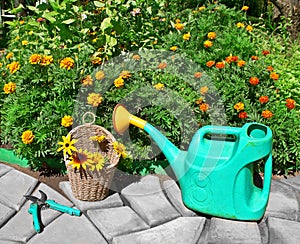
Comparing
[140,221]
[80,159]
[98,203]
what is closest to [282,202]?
[140,221]

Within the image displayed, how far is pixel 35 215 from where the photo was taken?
7.31 feet

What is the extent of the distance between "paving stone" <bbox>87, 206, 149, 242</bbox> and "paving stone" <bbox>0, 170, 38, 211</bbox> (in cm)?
47

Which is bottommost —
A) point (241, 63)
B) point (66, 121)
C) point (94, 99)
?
point (66, 121)

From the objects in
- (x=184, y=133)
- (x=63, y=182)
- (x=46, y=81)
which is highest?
(x=46, y=81)

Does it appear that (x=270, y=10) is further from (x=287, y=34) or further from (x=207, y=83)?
(x=207, y=83)

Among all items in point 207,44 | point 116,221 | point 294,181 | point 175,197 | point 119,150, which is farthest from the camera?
point 207,44

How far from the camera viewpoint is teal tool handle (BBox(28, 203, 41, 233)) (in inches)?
86.3

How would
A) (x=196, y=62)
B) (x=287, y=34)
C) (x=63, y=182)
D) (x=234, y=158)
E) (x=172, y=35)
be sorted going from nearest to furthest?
(x=234, y=158) → (x=63, y=182) → (x=196, y=62) → (x=172, y=35) → (x=287, y=34)

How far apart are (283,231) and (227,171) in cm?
48

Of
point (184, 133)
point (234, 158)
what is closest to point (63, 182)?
point (184, 133)

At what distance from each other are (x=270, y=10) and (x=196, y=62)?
330 cm

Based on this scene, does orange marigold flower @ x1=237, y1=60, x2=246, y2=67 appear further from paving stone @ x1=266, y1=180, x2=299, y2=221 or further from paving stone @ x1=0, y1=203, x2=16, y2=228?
paving stone @ x1=0, y1=203, x2=16, y2=228

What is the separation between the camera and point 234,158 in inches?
83.9

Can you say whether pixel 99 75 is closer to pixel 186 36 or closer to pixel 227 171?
pixel 186 36
